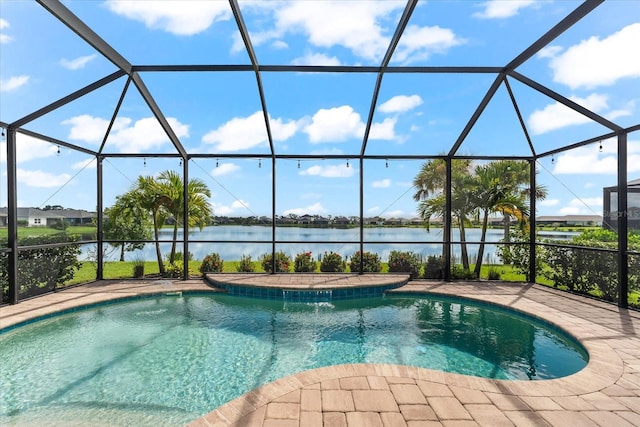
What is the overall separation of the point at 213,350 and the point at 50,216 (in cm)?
639

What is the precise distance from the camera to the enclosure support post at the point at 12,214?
5.62 metres

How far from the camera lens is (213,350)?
4453mm

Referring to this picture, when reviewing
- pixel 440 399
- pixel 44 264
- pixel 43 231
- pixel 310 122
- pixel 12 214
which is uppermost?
pixel 310 122

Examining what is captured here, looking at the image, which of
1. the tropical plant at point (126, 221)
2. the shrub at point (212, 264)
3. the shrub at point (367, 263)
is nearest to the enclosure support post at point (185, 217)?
the shrub at point (212, 264)

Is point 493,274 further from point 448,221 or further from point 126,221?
point 126,221

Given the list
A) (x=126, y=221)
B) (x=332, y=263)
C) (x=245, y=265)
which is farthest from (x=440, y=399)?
(x=126, y=221)

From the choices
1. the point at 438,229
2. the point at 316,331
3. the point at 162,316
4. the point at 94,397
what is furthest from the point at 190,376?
the point at 438,229

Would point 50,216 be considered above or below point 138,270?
above

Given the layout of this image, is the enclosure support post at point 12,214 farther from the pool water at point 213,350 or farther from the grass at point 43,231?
the pool water at point 213,350

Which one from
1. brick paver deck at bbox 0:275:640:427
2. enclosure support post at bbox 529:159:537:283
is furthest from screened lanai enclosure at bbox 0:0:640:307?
brick paver deck at bbox 0:275:640:427

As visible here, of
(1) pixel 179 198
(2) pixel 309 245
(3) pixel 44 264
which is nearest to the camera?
(3) pixel 44 264

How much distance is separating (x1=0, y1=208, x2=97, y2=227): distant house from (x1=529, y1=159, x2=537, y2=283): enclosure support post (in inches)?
427

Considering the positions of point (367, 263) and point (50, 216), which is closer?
point (50, 216)

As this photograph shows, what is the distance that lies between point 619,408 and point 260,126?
698 cm
